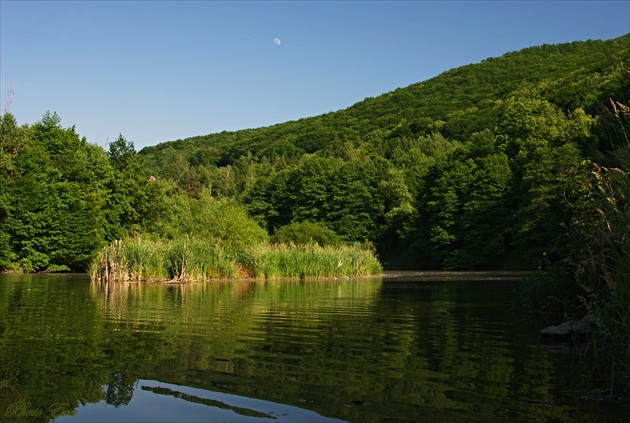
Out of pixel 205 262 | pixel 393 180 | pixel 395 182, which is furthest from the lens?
pixel 393 180

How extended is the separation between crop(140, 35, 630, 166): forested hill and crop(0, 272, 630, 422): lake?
8677 centimetres

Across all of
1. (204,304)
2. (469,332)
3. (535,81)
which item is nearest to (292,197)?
(535,81)

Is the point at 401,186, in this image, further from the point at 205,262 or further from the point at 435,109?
the point at 205,262

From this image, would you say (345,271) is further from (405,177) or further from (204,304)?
(405,177)

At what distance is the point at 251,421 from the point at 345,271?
121 ft

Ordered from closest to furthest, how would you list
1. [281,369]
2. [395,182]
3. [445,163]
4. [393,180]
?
[281,369], [445,163], [395,182], [393,180]

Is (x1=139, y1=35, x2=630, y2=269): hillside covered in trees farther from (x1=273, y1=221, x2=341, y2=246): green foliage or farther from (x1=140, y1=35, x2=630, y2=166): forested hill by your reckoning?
(x1=273, y1=221, x2=341, y2=246): green foliage

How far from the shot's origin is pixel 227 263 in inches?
1416

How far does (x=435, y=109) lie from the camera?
127 meters

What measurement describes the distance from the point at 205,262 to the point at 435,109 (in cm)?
9932

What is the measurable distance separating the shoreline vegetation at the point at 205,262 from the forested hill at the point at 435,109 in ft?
206

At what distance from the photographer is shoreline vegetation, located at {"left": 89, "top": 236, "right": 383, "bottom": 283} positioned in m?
33.0

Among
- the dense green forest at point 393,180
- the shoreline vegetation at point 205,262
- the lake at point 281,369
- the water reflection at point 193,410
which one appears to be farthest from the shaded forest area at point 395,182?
the water reflection at point 193,410

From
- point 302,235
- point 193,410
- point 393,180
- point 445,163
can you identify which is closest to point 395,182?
point 393,180
